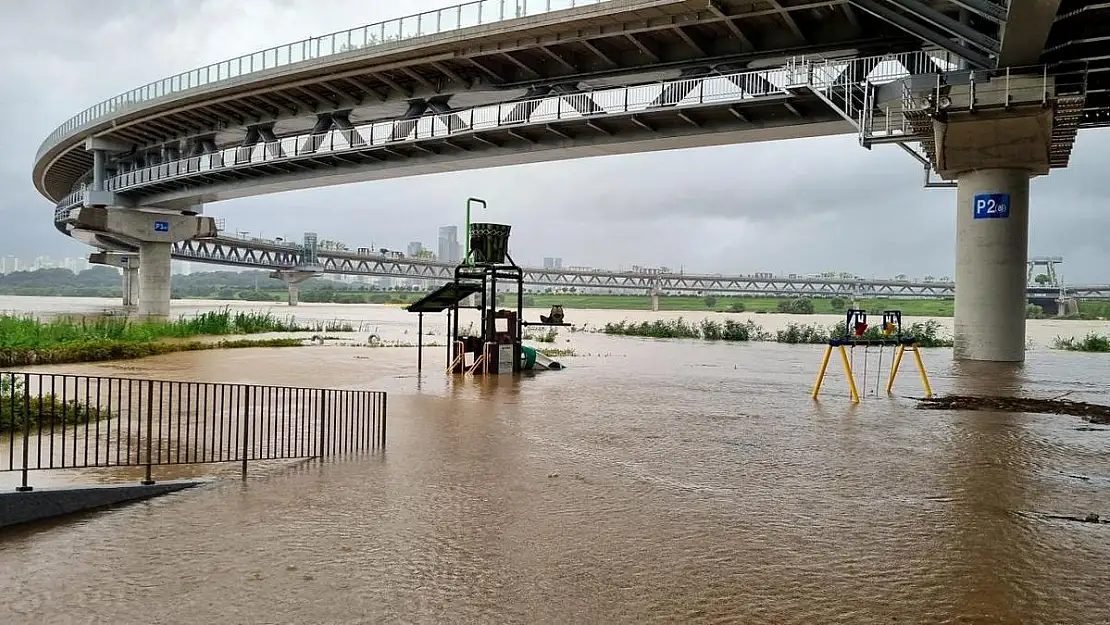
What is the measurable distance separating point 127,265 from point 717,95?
89.9 metres

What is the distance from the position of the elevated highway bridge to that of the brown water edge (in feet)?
47.9

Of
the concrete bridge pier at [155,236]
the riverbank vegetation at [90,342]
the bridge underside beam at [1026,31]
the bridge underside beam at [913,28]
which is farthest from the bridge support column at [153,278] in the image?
the bridge underside beam at [1026,31]

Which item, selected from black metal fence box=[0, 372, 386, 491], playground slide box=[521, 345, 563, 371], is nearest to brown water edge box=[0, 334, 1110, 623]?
black metal fence box=[0, 372, 386, 491]

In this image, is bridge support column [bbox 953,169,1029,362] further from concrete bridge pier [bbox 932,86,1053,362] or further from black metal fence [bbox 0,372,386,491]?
black metal fence [bbox 0,372,386,491]

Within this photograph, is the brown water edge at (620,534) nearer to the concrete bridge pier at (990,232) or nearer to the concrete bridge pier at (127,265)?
Answer: the concrete bridge pier at (990,232)

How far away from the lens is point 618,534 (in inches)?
266

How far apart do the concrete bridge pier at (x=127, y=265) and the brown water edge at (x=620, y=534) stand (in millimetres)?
96532

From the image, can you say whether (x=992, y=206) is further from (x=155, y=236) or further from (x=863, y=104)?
(x=155, y=236)

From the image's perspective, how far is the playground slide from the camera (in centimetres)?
2336

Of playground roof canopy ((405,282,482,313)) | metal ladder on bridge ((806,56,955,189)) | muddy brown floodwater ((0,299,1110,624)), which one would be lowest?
muddy brown floodwater ((0,299,1110,624))

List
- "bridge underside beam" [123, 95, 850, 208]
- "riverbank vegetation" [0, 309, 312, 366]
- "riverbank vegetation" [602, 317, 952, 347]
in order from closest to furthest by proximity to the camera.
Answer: "riverbank vegetation" [0, 309, 312, 366] < "bridge underside beam" [123, 95, 850, 208] < "riverbank vegetation" [602, 317, 952, 347]

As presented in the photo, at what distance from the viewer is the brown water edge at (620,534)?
5.15 m

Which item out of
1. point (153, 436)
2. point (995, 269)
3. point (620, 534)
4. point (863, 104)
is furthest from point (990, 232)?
point (153, 436)

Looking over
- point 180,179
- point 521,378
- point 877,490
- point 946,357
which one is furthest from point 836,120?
point 180,179
